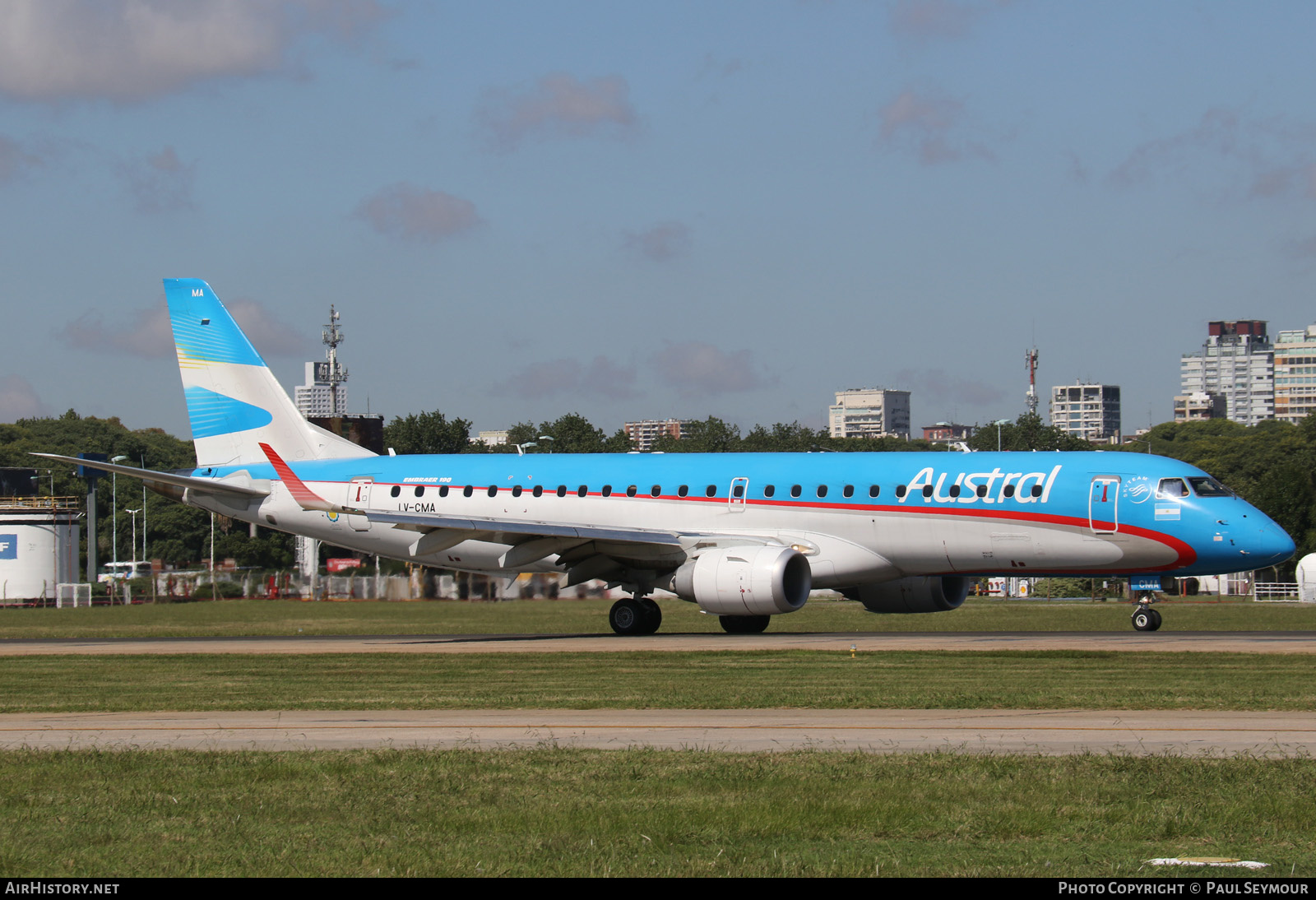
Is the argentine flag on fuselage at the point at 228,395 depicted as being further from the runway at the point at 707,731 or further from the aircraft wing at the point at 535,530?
the runway at the point at 707,731

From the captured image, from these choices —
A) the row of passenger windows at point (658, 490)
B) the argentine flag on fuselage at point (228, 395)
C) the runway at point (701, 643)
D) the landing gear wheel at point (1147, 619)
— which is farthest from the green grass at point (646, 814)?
the argentine flag on fuselage at point (228, 395)

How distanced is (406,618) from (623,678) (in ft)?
75.8

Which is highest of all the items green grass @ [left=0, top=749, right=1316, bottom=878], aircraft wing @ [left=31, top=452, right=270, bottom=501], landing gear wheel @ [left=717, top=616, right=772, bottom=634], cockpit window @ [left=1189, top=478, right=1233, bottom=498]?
aircraft wing @ [left=31, top=452, right=270, bottom=501]

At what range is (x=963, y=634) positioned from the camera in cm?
3497

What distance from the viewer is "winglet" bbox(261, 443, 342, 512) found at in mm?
36812

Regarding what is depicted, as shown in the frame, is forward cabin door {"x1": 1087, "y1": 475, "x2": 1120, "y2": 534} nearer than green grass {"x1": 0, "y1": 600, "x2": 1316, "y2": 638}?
Yes

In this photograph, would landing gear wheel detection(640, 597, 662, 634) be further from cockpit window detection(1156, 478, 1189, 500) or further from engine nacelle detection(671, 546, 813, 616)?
cockpit window detection(1156, 478, 1189, 500)

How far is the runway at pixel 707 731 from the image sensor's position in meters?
15.0

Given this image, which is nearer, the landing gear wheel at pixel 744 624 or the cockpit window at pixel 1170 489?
the cockpit window at pixel 1170 489

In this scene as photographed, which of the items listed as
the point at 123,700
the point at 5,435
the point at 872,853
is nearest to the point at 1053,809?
the point at 872,853

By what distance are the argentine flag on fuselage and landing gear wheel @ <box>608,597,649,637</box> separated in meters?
10.3

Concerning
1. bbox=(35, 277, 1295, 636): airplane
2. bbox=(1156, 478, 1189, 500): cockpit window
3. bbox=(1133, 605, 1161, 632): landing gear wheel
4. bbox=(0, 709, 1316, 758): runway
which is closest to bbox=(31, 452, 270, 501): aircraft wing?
bbox=(35, 277, 1295, 636): airplane

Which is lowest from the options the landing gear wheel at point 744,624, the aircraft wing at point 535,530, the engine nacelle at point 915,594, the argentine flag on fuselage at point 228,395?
the landing gear wheel at point 744,624

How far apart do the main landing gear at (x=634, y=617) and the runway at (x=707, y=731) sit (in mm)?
17491
